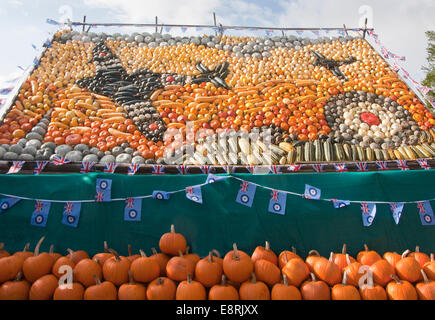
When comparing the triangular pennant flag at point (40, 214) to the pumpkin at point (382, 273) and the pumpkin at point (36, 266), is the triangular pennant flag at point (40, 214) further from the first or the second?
the pumpkin at point (382, 273)

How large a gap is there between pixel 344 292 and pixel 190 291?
3.98ft

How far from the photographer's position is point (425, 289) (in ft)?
7.10

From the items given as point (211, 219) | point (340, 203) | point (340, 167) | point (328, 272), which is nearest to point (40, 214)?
point (211, 219)

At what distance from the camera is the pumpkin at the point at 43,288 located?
2.10 meters

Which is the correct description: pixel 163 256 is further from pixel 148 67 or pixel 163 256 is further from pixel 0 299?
pixel 148 67

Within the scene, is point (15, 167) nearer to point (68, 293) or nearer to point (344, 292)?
point (68, 293)

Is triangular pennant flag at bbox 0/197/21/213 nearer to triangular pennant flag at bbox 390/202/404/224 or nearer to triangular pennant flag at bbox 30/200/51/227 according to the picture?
triangular pennant flag at bbox 30/200/51/227

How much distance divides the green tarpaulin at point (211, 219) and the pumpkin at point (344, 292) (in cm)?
78

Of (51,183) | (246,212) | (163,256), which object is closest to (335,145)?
(246,212)

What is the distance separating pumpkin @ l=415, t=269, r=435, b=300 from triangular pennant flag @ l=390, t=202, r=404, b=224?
945 millimetres

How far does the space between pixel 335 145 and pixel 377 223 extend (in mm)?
2638

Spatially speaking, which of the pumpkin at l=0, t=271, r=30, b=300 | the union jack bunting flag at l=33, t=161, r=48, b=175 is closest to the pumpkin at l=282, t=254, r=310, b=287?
the pumpkin at l=0, t=271, r=30, b=300

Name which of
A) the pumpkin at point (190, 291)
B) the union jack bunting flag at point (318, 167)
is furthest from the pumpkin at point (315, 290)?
the union jack bunting flag at point (318, 167)

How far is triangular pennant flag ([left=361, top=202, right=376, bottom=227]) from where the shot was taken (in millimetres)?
3090
